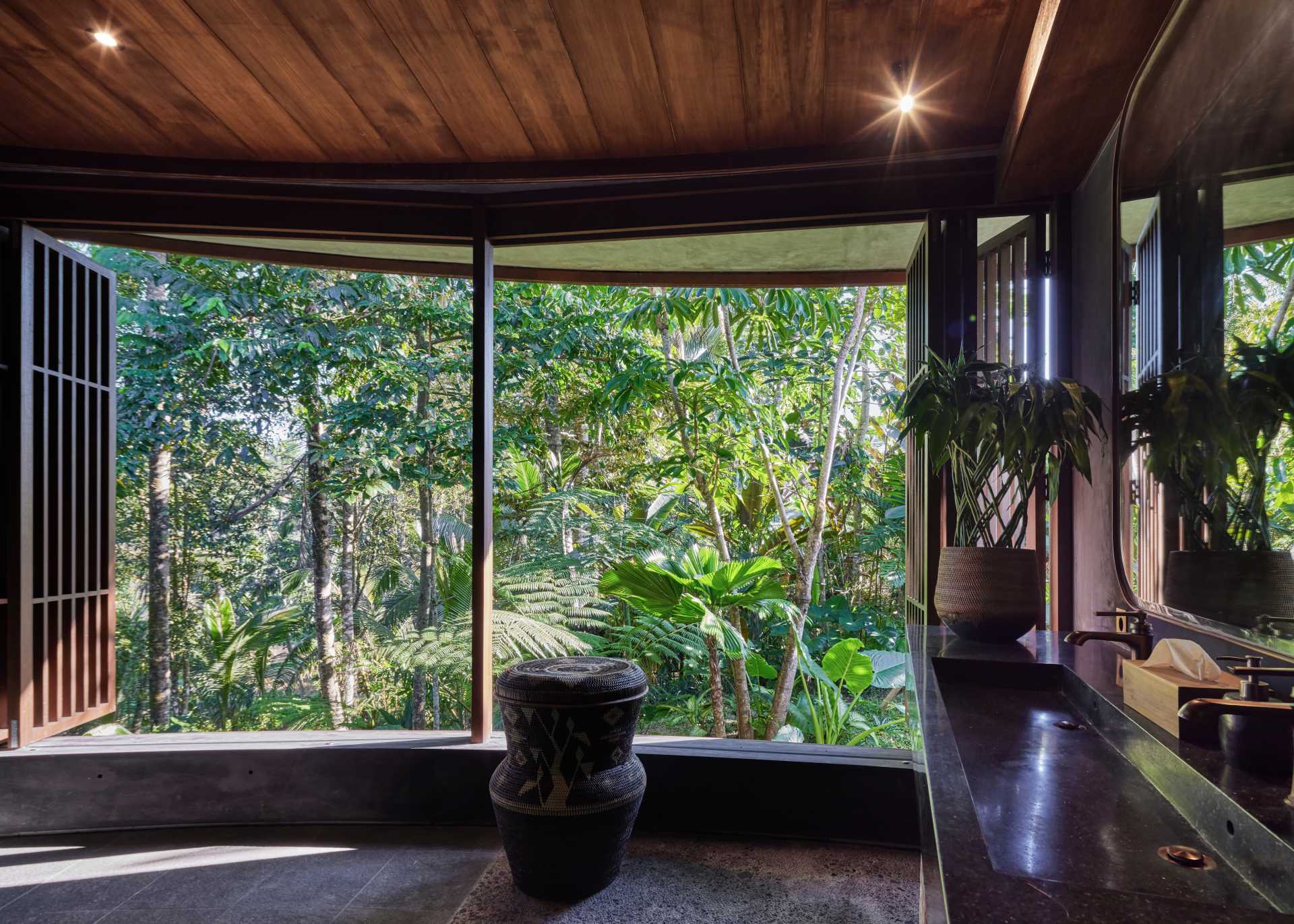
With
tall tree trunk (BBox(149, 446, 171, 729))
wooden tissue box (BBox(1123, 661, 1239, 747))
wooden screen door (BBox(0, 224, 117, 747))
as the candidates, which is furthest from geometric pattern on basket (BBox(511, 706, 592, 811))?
tall tree trunk (BBox(149, 446, 171, 729))

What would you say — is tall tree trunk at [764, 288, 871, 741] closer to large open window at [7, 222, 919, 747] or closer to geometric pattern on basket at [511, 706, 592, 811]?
large open window at [7, 222, 919, 747]

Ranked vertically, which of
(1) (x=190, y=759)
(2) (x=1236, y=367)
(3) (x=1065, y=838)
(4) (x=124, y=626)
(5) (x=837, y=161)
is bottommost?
(4) (x=124, y=626)

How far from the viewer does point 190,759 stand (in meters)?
2.63

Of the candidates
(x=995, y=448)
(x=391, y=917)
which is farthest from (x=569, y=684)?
(x=995, y=448)

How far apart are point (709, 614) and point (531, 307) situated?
2.74 meters

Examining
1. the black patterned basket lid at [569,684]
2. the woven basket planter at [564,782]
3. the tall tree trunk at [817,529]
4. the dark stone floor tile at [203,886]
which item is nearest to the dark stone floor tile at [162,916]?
the dark stone floor tile at [203,886]

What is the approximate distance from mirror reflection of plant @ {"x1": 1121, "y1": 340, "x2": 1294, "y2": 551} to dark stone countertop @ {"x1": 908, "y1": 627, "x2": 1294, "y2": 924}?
0.96 ft

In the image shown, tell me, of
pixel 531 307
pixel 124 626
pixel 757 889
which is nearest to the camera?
pixel 757 889

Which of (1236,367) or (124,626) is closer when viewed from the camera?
(1236,367)

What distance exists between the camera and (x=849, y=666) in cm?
442

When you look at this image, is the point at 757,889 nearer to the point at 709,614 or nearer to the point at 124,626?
the point at 709,614

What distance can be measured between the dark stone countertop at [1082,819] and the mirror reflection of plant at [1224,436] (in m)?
0.29

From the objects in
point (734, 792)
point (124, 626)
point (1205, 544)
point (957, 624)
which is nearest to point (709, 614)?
point (734, 792)

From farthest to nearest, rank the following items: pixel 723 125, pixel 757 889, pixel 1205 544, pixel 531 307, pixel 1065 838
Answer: pixel 531 307 < pixel 723 125 < pixel 757 889 < pixel 1205 544 < pixel 1065 838
